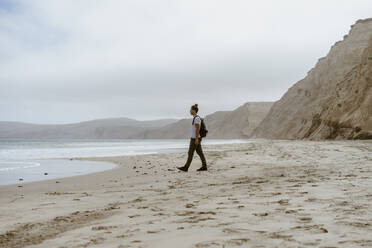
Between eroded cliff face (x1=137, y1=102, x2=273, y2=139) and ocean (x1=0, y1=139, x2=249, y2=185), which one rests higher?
eroded cliff face (x1=137, y1=102, x2=273, y2=139)

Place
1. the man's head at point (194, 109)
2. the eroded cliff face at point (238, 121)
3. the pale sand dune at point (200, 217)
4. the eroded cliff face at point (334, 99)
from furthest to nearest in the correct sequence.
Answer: the eroded cliff face at point (238, 121), the eroded cliff face at point (334, 99), the man's head at point (194, 109), the pale sand dune at point (200, 217)

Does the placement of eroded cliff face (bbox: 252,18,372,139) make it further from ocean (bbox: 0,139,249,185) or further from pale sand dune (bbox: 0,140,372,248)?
pale sand dune (bbox: 0,140,372,248)

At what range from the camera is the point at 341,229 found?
306cm

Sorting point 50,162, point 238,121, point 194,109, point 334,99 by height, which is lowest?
point 50,162

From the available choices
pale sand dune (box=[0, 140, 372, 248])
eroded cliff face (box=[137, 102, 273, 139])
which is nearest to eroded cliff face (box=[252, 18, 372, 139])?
pale sand dune (box=[0, 140, 372, 248])

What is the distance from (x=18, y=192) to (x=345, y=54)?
54.5 m

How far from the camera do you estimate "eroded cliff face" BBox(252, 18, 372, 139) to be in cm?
2867

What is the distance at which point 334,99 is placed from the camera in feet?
116

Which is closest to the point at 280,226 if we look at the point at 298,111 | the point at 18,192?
the point at 18,192

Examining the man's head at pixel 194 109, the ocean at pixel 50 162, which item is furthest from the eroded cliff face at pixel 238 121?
the man's head at pixel 194 109

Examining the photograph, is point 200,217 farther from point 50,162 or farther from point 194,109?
point 50,162

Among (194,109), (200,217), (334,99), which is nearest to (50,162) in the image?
(194,109)

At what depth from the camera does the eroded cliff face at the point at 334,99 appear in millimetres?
28672

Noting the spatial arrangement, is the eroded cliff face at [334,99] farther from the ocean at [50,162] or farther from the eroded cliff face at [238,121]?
the eroded cliff face at [238,121]
